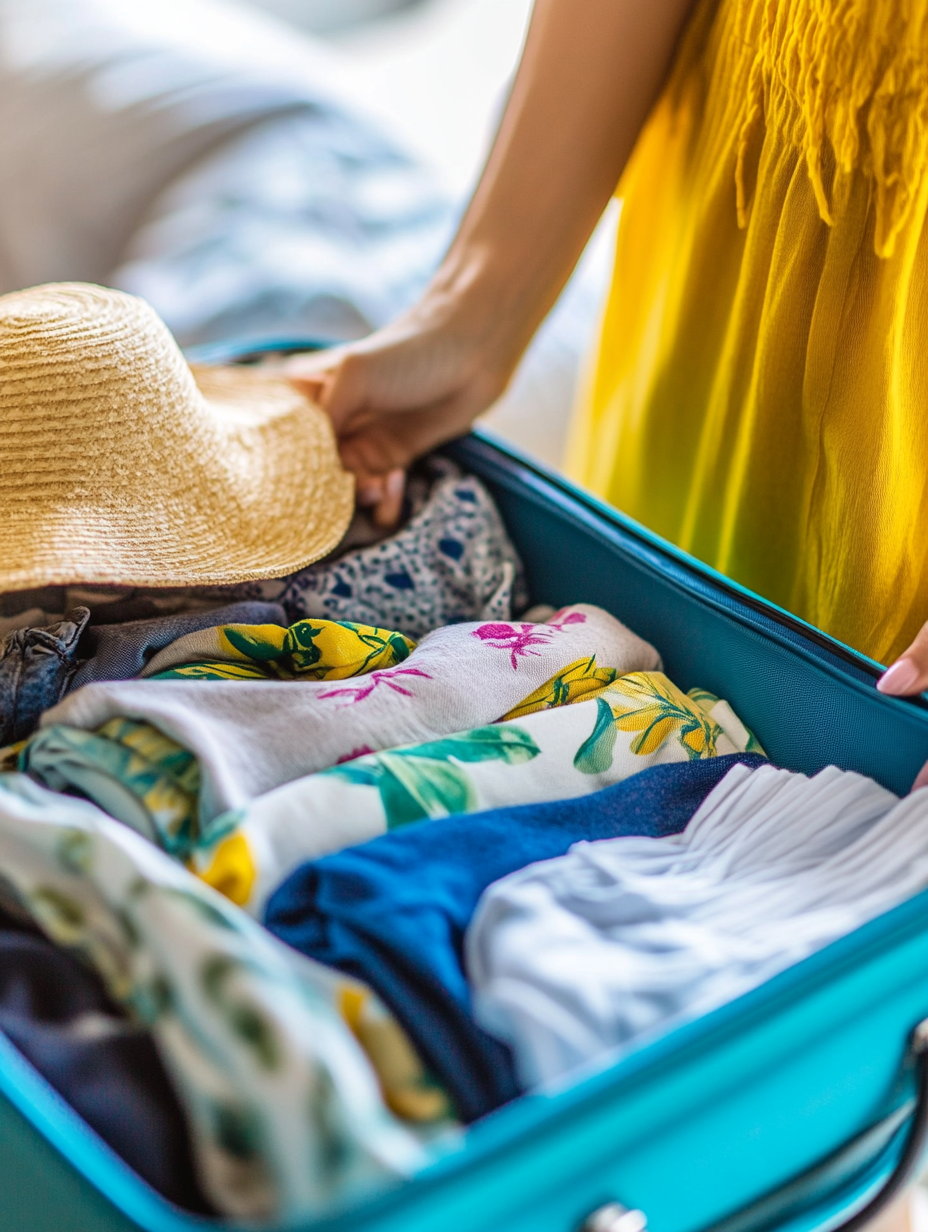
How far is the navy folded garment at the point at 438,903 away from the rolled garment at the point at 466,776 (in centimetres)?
1

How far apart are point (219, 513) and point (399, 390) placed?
21 cm

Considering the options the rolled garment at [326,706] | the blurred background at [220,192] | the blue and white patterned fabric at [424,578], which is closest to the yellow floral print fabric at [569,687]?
the rolled garment at [326,706]

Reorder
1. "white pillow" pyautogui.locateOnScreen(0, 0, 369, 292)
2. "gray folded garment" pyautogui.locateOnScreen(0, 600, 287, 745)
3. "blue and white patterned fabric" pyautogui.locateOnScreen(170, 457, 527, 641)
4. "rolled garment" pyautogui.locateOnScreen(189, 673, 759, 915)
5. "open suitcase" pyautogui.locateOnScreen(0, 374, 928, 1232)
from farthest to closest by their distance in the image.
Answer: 1. "white pillow" pyautogui.locateOnScreen(0, 0, 369, 292)
2. "blue and white patterned fabric" pyautogui.locateOnScreen(170, 457, 527, 641)
3. "gray folded garment" pyautogui.locateOnScreen(0, 600, 287, 745)
4. "rolled garment" pyautogui.locateOnScreen(189, 673, 759, 915)
5. "open suitcase" pyautogui.locateOnScreen(0, 374, 928, 1232)

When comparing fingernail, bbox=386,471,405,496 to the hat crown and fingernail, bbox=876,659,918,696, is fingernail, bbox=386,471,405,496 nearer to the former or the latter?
the hat crown

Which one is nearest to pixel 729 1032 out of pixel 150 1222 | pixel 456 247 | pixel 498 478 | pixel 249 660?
pixel 150 1222

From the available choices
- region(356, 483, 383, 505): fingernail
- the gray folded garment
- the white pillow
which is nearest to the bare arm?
region(356, 483, 383, 505): fingernail

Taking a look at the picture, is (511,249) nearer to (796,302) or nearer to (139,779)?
(796,302)

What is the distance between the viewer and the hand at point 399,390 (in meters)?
0.76

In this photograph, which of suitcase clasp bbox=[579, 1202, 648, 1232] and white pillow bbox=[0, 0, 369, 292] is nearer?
suitcase clasp bbox=[579, 1202, 648, 1232]

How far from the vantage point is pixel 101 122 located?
1.44 metres

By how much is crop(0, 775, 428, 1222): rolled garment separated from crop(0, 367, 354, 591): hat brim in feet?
0.49

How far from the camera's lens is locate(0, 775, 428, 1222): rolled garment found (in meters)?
0.33

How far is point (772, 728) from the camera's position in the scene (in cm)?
56

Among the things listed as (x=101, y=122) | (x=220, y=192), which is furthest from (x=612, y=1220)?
(x=101, y=122)
